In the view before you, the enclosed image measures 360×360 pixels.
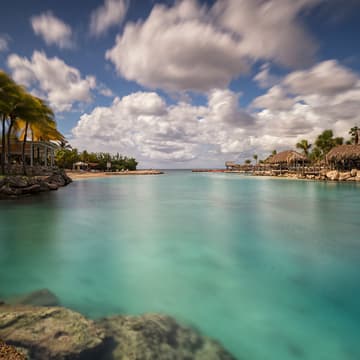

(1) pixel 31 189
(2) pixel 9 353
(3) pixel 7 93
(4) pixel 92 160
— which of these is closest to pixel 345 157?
(1) pixel 31 189

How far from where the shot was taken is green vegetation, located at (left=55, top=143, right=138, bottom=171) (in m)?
43.4

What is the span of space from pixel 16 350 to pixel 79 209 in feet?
30.1

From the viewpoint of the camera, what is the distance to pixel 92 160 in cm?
5338

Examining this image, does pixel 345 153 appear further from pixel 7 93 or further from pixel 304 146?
pixel 7 93

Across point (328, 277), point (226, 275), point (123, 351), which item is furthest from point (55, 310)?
point (328, 277)

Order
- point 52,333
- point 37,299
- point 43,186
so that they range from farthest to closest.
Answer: point 43,186, point 37,299, point 52,333

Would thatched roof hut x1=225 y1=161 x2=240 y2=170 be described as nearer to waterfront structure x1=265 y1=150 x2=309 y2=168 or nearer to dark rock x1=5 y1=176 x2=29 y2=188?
waterfront structure x1=265 y1=150 x2=309 y2=168

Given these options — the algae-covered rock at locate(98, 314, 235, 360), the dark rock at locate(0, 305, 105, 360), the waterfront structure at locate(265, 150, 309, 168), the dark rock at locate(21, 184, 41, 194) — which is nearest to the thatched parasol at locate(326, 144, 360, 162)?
the waterfront structure at locate(265, 150, 309, 168)

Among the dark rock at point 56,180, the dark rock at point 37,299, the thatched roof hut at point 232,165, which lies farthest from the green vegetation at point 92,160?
the dark rock at point 37,299

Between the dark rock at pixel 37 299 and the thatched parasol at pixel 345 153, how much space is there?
31.4 m

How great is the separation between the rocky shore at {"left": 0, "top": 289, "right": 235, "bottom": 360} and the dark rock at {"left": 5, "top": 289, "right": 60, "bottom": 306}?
24 centimetres

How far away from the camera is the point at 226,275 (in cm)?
410

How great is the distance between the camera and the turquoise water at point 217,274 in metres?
2.64

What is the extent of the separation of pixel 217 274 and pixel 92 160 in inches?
2133
